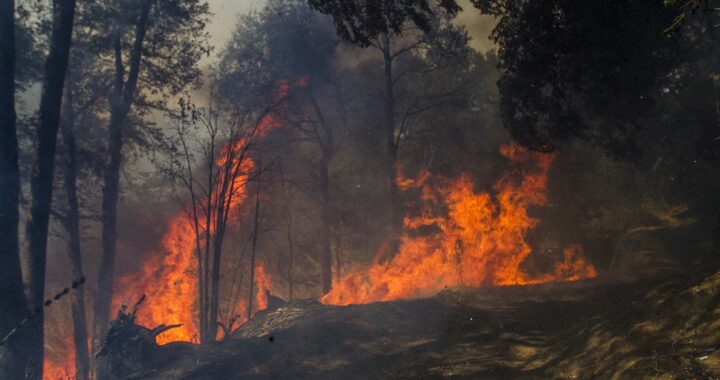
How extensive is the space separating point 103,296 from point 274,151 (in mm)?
11479

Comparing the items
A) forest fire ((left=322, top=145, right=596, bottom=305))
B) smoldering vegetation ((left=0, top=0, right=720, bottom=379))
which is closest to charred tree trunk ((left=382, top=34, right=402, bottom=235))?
smoldering vegetation ((left=0, top=0, right=720, bottom=379))

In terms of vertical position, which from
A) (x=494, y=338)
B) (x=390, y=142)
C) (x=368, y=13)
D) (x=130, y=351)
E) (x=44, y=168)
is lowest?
(x=130, y=351)

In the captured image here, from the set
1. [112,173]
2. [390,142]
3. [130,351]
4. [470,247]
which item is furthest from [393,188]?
[130,351]

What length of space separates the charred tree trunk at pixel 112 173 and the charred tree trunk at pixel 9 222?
7031 mm

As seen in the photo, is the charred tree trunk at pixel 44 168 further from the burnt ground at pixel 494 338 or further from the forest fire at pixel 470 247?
the forest fire at pixel 470 247

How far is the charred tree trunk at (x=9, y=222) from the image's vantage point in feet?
35.9

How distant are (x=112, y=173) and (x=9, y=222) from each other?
7.70m

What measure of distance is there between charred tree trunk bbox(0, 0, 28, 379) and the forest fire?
→ 13.4m

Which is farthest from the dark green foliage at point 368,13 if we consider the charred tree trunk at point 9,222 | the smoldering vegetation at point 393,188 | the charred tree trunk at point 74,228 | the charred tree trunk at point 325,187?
the charred tree trunk at point 325,187

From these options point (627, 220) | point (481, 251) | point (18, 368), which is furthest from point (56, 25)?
point (627, 220)

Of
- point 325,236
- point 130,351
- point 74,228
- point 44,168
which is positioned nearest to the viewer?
point 130,351

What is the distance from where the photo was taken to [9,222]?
1145cm

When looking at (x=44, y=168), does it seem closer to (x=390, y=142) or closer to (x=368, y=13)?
(x=368, y=13)

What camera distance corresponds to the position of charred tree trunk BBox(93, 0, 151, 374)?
18.6m
